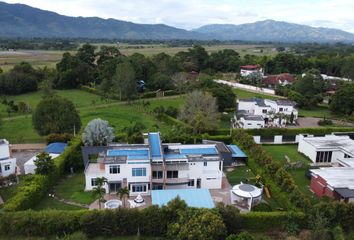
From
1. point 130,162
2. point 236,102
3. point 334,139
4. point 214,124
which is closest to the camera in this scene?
point 130,162

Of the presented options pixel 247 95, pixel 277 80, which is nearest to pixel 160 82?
pixel 247 95

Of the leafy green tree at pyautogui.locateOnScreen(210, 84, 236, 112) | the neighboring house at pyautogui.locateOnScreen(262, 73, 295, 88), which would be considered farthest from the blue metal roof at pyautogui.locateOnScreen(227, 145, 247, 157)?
Answer: the neighboring house at pyautogui.locateOnScreen(262, 73, 295, 88)

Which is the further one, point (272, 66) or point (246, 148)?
point (272, 66)

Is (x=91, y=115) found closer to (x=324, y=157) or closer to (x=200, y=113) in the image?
(x=200, y=113)

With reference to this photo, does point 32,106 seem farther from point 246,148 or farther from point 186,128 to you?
point 246,148

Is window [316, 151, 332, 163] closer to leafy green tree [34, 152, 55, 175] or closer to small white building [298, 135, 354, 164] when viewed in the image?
small white building [298, 135, 354, 164]

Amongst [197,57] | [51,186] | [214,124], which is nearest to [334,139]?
[214,124]
